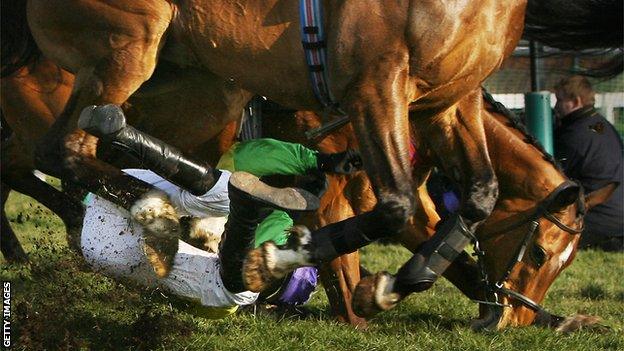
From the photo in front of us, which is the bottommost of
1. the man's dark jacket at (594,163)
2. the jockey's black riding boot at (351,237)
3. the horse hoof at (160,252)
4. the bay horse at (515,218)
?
the man's dark jacket at (594,163)

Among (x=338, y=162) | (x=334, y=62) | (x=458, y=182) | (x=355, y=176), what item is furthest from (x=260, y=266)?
(x=355, y=176)

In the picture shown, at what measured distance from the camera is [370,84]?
4.02 metres

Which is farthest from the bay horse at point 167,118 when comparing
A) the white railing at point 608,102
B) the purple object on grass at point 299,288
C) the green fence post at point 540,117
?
the white railing at point 608,102

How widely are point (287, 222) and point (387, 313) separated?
4.30 ft

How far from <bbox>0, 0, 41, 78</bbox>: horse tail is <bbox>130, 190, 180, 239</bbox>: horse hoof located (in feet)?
4.63

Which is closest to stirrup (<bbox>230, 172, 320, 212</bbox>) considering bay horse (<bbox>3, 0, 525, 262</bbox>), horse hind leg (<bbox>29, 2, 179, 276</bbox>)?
bay horse (<bbox>3, 0, 525, 262</bbox>)

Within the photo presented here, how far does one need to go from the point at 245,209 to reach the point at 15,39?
6.48 feet

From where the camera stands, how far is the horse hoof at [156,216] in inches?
168

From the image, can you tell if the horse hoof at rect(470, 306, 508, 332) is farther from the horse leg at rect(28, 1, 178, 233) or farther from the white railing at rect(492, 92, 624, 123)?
the white railing at rect(492, 92, 624, 123)

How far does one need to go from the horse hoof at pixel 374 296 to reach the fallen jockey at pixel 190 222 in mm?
372

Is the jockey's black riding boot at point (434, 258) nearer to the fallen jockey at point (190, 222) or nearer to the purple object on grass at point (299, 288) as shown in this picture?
the fallen jockey at point (190, 222)

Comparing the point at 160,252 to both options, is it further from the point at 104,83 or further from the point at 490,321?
the point at 490,321

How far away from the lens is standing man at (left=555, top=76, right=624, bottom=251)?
8.02 metres

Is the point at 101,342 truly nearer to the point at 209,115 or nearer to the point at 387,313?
the point at 209,115
